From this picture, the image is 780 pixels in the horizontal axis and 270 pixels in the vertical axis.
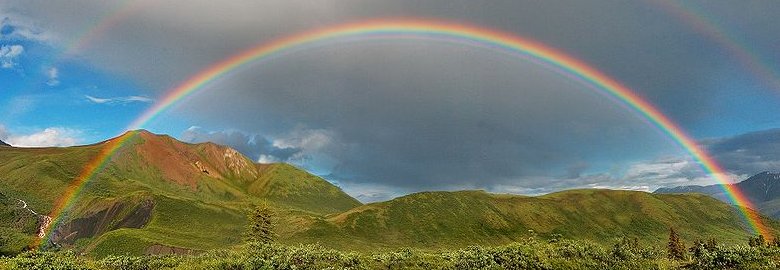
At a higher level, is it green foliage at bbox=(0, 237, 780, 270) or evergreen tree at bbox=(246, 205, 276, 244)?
evergreen tree at bbox=(246, 205, 276, 244)

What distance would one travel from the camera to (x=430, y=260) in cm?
2786

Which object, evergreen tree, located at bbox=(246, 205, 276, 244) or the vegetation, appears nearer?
the vegetation

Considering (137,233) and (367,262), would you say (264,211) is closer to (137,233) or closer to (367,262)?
(137,233)

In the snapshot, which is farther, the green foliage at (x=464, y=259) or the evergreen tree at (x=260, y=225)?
the evergreen tree at (x=260, y=225)

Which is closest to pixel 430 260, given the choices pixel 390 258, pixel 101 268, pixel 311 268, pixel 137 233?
pixel 390 258

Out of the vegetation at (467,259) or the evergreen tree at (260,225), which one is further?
the evergreen tree at (260,225)

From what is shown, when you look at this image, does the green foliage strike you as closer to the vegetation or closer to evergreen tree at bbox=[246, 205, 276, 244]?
the vegetation

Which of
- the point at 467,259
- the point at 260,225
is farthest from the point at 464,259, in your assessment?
the point at 260,225

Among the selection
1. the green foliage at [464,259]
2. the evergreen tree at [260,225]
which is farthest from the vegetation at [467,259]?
the evergreen tree at [260,225]

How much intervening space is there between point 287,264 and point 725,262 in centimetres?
2248

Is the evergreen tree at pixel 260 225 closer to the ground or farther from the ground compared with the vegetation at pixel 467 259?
farther from the ground

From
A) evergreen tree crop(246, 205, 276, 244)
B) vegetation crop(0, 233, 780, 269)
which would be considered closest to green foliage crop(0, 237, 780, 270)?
vegetation crop(0, 233, 780, 269)

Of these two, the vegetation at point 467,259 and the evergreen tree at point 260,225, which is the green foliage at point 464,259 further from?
the evergreen tree at point 260,225

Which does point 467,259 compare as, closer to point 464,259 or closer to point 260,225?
point 464,259
